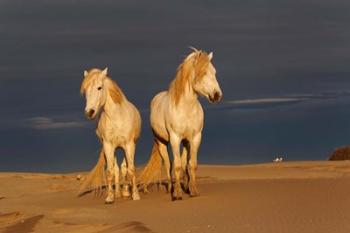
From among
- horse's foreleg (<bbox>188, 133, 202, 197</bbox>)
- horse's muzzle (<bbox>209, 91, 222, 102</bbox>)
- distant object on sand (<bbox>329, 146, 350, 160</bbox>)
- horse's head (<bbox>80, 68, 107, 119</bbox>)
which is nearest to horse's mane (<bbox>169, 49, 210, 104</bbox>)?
horse's muzzle (<bbox>209, 91, 222, 102</bbox>)

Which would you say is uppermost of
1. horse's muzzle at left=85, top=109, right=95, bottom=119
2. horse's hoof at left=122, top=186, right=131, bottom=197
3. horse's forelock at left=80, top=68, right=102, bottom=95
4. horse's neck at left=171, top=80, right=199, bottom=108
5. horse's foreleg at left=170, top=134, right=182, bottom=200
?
horse's forelock at left=80, top=68, right=102, bottom=95

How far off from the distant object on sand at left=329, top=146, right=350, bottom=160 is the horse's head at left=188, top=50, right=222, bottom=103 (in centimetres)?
2004

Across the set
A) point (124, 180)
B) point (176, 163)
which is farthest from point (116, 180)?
point (176, 163)

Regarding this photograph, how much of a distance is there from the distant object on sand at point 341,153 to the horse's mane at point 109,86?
19094mm

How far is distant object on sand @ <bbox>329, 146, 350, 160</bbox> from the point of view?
1272 inches

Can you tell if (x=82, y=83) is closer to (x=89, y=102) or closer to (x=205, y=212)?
(x=89, y=102)

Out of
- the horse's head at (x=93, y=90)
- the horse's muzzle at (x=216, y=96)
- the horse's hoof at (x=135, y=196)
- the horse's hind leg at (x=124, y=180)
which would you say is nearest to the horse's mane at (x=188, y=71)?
the horse's muzzle at (x=216, y=96)

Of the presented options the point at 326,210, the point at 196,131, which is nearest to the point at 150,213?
the point at 196,131

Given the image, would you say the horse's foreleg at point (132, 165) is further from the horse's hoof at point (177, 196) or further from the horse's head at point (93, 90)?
the horse's hoof at point (177, 196)

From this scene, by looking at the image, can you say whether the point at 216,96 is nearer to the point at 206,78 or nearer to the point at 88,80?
the point at 206,78

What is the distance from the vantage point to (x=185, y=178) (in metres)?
15.0

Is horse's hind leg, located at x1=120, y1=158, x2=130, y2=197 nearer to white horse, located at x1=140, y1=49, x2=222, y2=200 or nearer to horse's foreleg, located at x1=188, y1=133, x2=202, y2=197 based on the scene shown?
white horse, located at x1=140, y1=49, x2=222, y2=200

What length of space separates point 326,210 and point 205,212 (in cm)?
190

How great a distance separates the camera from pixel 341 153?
3269 centimetres
